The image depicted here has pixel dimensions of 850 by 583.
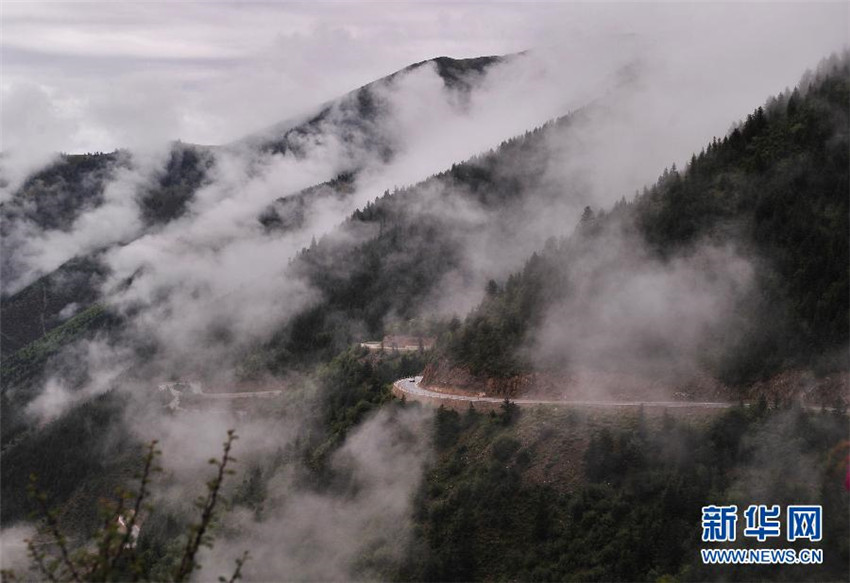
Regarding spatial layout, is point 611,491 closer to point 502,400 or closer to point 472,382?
point 502,400

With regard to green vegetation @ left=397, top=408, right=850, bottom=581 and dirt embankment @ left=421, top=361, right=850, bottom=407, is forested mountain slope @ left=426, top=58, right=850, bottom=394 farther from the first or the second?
green vegetation @ left=397, top=408, right=850, bottom=581

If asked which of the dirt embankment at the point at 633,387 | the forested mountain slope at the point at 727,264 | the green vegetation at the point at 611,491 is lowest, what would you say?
the green vegetation at the point at 611,491

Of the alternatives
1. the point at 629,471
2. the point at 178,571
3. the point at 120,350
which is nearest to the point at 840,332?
the point at 629,471

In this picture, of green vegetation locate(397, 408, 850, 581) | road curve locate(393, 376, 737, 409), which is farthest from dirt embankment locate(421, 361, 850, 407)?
green vegetation locate(397, 408, 850, 581)

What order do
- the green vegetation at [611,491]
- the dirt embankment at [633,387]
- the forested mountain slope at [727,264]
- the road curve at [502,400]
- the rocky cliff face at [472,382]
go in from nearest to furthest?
the green vegetation at [611,491] < the dirt embankment at [633,387] < the road curve at [502,400] < the forested mountain slope at [727,264] < the rocky cliff face at [472,382]

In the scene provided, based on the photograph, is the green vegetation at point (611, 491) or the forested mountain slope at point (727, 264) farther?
the forested mountain slope at point (727, 264)

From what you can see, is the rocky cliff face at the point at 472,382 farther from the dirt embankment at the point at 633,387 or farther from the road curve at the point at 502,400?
the road curve at the point at 502,400

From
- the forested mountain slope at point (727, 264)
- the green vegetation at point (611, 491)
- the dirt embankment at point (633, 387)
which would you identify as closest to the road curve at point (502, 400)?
the dirt embankment at point (633, 387)

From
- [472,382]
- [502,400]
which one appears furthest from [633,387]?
[472,382]
